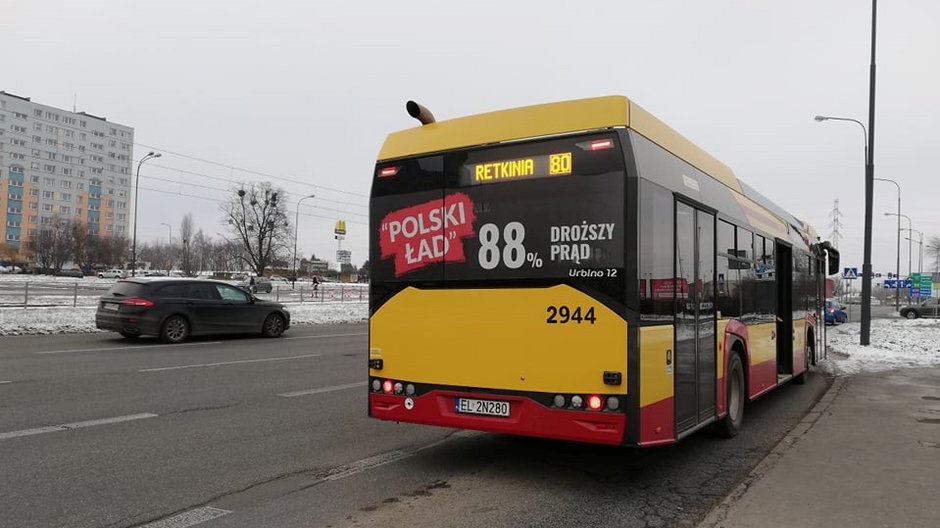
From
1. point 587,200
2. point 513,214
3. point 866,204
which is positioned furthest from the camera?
point 866,204

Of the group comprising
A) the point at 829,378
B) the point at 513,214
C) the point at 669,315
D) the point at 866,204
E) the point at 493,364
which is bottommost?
the point at 829,378

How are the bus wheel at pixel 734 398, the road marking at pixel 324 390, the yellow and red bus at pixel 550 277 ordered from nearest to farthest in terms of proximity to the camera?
the yellow and red bus at pixel 550 277, the bus wheel at pixel 734 398, the road marking at pixel 324 390

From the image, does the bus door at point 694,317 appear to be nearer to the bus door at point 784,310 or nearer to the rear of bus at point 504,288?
the rear of bus at point 504,288

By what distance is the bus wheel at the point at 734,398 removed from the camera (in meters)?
6.84

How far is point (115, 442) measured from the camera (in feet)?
20.6

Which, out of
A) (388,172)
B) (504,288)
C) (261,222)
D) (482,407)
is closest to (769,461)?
(482,407)

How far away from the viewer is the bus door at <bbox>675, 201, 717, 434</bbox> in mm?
5426

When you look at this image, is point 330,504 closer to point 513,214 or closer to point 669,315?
point 513,214

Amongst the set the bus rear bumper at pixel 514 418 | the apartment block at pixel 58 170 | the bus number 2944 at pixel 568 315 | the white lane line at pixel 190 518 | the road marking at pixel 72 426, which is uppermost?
the apartment block at pixel 58 170

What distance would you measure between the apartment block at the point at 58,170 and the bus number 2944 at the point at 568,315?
11648cm

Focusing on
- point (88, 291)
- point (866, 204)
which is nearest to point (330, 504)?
point (866, 204)

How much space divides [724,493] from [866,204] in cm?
1671

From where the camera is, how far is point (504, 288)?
5234mm

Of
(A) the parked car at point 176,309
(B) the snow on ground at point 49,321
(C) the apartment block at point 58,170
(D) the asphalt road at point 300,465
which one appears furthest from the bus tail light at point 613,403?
(C) the apartment block at point 58,170
